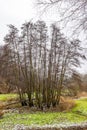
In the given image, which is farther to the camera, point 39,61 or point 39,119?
point 39,61

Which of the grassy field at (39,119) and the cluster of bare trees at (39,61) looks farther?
the cluster of bare trees at (39,61)

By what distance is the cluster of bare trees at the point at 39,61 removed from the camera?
34.6 meters

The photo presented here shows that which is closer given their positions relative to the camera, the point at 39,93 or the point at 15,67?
the point at 39,93

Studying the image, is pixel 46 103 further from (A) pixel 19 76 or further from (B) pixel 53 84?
(A) pixel 19 76

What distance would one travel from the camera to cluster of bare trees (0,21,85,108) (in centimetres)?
3462

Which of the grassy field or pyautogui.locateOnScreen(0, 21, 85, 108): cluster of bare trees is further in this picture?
pyautogui.locateOnScreen(0, 21, 85, 108): cluster of bare trees

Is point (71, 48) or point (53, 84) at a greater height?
point (71, 48)

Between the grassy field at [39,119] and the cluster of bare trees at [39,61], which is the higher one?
the cluster of bare trees at [39,61]

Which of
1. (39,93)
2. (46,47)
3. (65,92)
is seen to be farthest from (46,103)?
(46,47)

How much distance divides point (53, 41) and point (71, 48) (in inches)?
85.8

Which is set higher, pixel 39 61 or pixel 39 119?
pixel 39 61

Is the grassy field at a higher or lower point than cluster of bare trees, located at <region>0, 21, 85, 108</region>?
lower

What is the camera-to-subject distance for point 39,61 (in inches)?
1373

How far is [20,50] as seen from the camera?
121 feet
